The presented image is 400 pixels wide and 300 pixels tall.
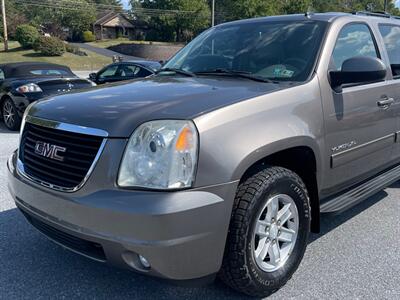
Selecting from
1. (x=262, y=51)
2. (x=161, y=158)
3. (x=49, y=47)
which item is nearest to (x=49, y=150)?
(x=161, y=158)

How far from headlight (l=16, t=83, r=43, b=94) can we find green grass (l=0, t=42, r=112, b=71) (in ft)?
105

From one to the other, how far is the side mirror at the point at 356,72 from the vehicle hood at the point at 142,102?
52cm

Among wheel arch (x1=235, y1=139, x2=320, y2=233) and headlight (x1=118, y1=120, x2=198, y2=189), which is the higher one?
headlight (x1=118, y1=120, x2=198, y2=189)

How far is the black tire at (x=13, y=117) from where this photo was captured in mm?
9230

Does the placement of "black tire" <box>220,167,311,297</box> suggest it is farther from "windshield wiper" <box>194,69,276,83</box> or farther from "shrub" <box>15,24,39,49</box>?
"shrub" <box>15,24,39,49</box>

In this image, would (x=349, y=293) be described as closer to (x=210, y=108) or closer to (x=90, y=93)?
(x=210, y=108)

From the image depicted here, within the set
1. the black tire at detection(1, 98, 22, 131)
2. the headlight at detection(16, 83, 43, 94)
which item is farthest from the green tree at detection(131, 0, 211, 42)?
the headlight at detection(16, 83, 43, 94)

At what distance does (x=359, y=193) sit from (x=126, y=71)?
9.56 m

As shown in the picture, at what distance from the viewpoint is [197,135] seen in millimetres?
2467

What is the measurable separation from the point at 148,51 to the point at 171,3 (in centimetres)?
2062

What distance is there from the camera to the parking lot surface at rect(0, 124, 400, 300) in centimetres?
302

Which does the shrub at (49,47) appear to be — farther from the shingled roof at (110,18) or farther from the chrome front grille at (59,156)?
the chrome front grille at (59,156)

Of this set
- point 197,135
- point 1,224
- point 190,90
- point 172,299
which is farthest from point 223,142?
point 1,224

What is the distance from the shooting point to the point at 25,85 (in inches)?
359
